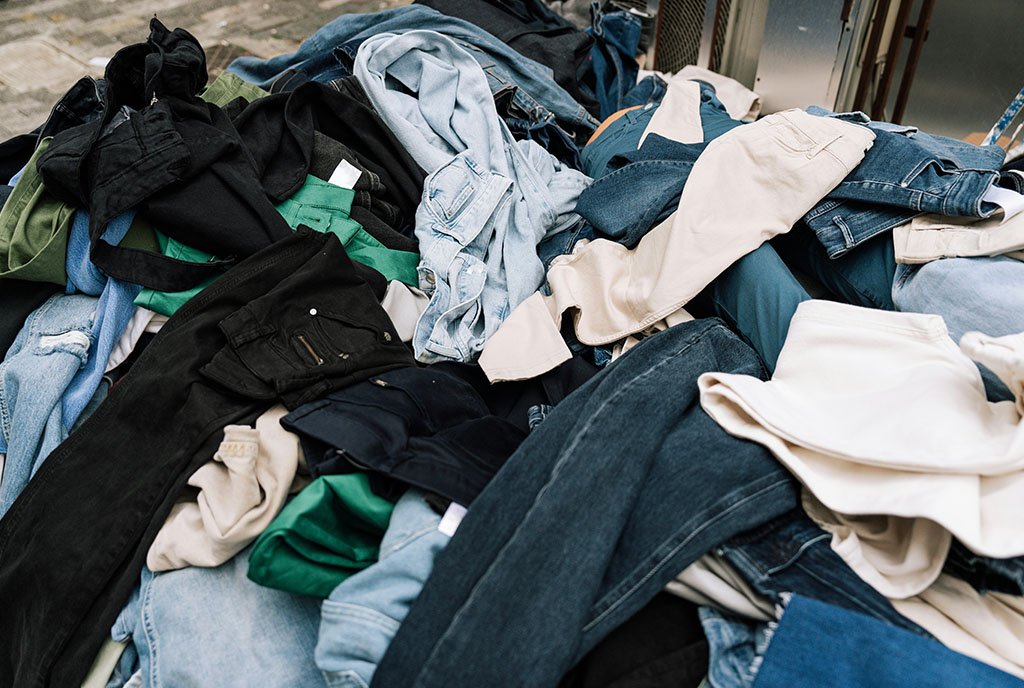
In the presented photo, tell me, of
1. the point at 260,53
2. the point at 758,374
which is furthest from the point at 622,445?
the point at 260,53

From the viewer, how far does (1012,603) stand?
0.81 m

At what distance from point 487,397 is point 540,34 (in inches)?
50.9

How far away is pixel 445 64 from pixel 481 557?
4.23 ft

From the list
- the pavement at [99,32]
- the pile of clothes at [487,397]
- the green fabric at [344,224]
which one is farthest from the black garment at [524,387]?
the pavement at [99,32]

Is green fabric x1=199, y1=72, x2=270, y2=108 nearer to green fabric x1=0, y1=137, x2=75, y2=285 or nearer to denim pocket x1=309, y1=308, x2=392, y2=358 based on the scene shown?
green fabric x1=0, y1=137, x2=75, y2=285

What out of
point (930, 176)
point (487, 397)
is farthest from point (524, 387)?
point (930, 176)

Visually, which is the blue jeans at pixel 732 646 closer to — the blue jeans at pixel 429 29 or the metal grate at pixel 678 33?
the blue jeans at pixel 429 29

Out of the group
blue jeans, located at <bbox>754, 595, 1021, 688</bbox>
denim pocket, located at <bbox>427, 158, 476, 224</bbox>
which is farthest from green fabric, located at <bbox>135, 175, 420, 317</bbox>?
blue jeans, located at <bbox>754, 595, 1021, 688</bbox>

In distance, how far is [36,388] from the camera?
3.91ft

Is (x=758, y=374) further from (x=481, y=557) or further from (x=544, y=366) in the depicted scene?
(x=481, y=557)

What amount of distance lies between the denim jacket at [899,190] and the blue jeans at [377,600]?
82 centimetres

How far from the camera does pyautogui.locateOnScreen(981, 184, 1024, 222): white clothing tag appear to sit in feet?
3.67

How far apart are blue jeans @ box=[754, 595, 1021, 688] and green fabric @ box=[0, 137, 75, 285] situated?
4.24ft

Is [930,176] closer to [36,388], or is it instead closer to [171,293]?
[171,293]
